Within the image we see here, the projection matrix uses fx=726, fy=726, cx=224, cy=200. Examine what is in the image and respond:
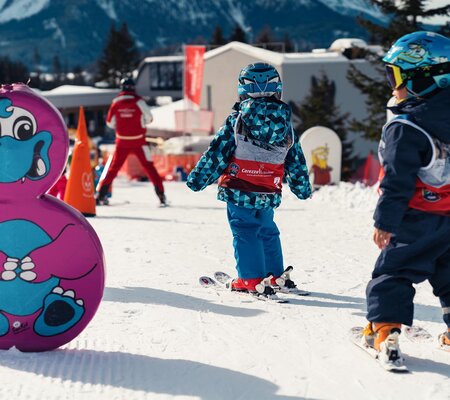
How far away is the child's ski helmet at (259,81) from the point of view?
4633 mm

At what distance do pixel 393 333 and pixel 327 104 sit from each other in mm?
29894

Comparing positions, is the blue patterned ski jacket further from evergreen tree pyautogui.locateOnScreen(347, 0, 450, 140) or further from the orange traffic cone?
evergreen tree pyautogui.locateOnScreen(347, 0, 450, 140)

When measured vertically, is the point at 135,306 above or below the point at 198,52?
below

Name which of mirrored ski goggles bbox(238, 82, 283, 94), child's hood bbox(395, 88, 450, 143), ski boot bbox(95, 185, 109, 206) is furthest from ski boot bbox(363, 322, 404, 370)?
ski boot bbox(95, 185, 109, 206)

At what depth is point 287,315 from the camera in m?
4.33

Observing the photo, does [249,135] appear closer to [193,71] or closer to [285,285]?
[285,285]

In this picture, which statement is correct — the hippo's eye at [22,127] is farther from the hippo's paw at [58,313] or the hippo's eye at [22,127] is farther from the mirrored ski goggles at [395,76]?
the mirrored ski goggles at [395,76]

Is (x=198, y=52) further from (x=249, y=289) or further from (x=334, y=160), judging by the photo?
(x=249, y=289)

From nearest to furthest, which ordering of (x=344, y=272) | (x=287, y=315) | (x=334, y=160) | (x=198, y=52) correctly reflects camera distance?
(x=287, y=315) < (x=344, y=272) < (x=334, y=160) < (x=198, y=52)

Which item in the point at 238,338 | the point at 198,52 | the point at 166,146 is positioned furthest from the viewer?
the point at 166,146

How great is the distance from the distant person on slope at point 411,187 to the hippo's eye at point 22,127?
1.61 meters

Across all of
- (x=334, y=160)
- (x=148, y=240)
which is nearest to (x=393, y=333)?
(x=148, y=240)

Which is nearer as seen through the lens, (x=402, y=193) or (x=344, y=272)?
(x=402, y=193)

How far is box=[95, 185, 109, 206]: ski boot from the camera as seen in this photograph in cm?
1100
